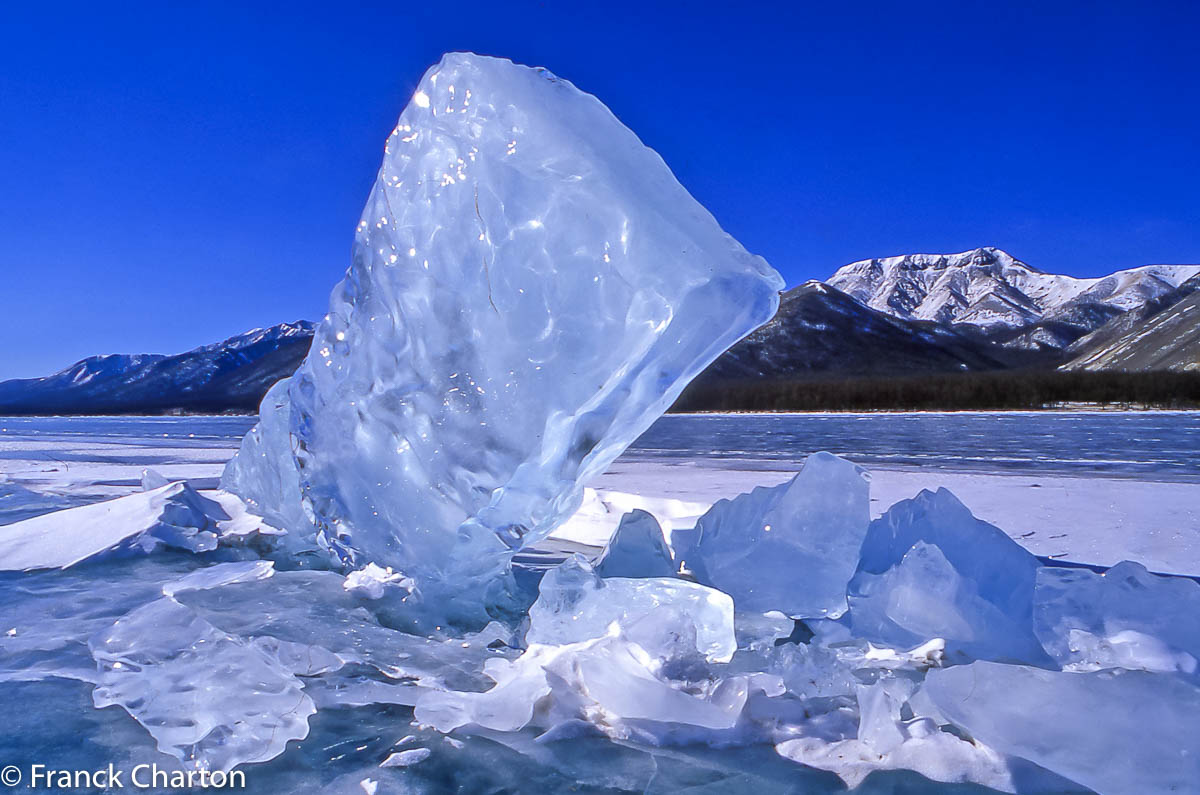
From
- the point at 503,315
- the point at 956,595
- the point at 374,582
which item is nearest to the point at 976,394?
the point at 956,595

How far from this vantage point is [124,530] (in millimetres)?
4168

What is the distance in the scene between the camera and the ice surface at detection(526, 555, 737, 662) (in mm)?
2232

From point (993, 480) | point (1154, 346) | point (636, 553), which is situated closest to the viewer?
point (636, 553)

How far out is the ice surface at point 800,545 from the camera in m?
2.85

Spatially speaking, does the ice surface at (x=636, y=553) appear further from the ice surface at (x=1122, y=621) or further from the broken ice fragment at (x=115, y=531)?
the broken ice fragment at (x=115, y=531)

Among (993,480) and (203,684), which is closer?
(203,684)

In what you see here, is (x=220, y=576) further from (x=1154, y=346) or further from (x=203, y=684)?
(x=1154, y=346)

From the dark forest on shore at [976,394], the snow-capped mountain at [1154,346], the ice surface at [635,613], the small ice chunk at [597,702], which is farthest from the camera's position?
the snow-capped mountain at [1154,346]

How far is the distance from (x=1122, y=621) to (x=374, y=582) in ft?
9.15

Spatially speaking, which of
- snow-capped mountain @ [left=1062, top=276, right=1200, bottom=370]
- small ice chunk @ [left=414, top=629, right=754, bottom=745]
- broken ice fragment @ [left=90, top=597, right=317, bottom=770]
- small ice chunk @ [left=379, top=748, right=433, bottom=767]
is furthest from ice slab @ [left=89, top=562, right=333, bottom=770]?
snow-capped mountain @ [left=1062, top=276, right=1200, bottom=370]

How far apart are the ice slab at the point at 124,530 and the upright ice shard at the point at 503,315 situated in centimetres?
157

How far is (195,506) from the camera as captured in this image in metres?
4.51

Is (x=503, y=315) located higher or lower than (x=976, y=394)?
lower

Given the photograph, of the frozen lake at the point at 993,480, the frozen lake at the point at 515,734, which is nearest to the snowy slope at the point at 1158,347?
the frozen lake at the point at 993,480
